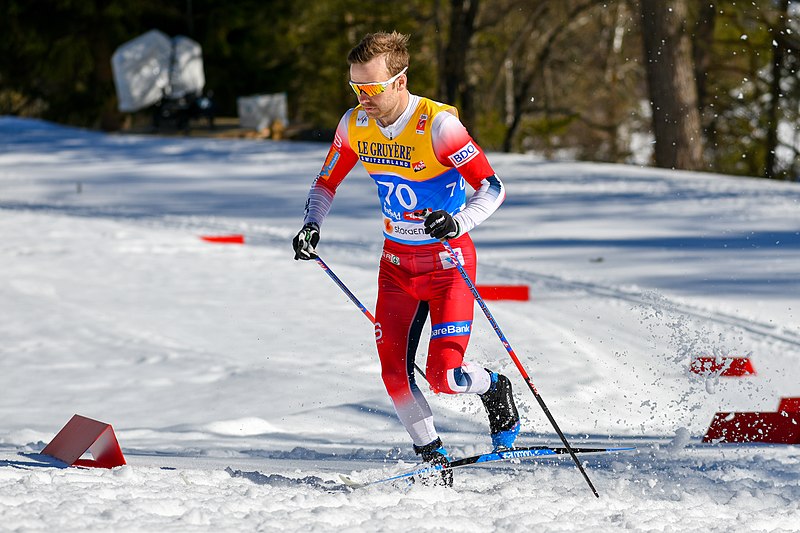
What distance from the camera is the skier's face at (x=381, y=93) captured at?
14.3 feet

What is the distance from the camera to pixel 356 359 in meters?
7.48

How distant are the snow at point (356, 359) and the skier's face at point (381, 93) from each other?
1554mm

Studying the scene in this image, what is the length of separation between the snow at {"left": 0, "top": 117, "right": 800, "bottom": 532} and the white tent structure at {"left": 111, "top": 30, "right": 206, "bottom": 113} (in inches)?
302

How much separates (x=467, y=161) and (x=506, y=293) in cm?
489

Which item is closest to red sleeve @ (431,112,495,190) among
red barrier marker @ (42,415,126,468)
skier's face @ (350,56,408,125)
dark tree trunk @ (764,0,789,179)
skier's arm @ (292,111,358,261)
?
skier's face @ (350,56,408,125)

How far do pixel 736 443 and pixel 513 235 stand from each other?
278 inches

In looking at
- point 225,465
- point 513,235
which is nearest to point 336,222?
point 513,235

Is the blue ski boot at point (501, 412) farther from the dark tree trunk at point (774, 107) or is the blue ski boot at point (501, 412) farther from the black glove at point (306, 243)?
the dark tree trunk at point (774, 107)

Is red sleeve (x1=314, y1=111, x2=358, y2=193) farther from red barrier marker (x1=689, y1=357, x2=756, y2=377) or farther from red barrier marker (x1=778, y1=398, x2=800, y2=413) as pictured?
red barrier marker (x1=689, y1=357, x2=756, y2=377)

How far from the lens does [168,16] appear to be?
27.6m

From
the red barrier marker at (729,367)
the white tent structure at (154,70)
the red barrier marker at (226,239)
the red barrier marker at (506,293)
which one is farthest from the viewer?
the white tent structure at (154,70)

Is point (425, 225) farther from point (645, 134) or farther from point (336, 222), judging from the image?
point (645, 134)

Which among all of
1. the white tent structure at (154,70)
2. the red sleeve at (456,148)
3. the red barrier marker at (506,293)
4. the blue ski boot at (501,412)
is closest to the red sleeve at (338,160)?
the red sleeve at (456,148)

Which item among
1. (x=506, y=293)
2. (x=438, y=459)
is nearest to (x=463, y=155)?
(x=438, y=459)
